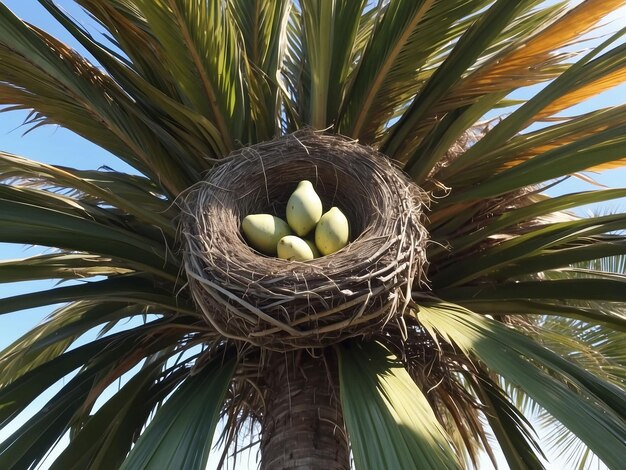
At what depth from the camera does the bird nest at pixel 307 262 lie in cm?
205

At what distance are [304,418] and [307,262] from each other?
0.60 meters

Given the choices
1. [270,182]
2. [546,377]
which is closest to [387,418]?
[546,377]

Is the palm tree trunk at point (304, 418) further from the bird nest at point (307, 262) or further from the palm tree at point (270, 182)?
the bird nest at point (307, 262)

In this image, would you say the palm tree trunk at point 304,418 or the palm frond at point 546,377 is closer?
the palm frond at point 546,377

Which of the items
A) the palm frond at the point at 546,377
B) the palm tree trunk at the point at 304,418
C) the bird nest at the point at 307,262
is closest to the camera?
the palm frond at the point at 546,377

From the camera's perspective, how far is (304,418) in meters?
2.45

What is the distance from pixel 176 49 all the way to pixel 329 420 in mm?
Result: 1439

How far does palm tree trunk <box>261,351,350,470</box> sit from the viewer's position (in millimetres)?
2373

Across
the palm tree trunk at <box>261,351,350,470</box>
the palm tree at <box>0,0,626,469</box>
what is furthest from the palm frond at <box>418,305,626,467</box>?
the palm tree trunk at <box>261,351,350,470</box>

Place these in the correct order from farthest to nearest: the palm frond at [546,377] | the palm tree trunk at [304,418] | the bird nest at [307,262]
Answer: the palm tree trunk at [304,418] < the bird nest at [307,262] < the palm frond at [546,377]

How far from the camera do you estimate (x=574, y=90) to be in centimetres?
261

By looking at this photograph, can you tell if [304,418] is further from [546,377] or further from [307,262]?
[546,377]

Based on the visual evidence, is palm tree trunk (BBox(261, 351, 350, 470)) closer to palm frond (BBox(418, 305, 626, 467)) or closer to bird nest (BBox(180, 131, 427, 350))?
bird nest (BBox(180, 131, 427, 350))

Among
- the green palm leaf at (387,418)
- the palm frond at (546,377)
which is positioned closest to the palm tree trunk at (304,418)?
the green palm leaf at (387,418)
